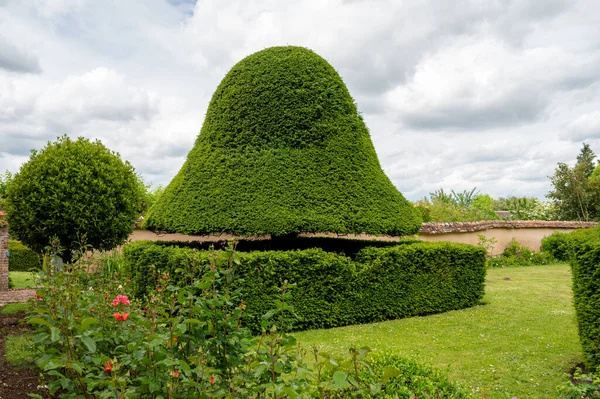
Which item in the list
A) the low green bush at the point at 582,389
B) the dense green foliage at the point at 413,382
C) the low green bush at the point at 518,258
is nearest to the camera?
the dense green foliage at the point at 413,382

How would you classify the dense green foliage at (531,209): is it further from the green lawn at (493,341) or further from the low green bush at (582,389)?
the low green bush at (582,389)

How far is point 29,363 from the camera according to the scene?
5.08m

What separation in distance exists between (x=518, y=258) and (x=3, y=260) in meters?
20.3

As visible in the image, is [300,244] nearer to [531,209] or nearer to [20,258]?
[20,258]

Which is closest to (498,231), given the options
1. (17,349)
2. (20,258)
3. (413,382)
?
(413,382)

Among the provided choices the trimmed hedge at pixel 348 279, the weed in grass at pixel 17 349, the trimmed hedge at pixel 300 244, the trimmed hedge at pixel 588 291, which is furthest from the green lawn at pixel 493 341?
the weed in grass at pixel 17 349

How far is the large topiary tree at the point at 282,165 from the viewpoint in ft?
30.9

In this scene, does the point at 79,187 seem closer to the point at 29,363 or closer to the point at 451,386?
the point at 29,363

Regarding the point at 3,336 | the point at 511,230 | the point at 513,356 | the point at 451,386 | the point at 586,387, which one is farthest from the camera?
the point at 511,230

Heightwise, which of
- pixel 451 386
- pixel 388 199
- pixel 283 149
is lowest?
pixel 451 386

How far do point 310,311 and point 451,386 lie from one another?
4.51 m

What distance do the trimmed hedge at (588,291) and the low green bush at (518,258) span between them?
14896 millimetres

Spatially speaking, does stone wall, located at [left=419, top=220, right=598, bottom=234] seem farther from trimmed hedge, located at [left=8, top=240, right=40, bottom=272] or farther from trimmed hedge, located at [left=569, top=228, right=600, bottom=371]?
trimmed hedge, located at [left=8, top=240, right=40, bottom=272]

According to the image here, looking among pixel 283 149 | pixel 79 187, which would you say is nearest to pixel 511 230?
pixel 283 149
